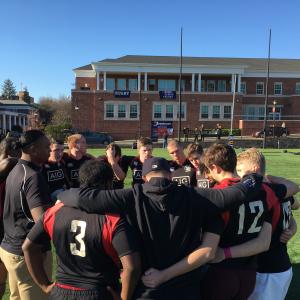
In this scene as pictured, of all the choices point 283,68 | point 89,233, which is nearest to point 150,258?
point 89,233

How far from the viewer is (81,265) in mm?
2539

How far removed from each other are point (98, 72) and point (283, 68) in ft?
91.3

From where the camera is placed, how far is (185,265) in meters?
2.50

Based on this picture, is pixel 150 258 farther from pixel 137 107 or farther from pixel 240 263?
pixel 137 107

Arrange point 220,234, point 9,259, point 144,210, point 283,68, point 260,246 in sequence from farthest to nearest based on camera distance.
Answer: point 283,68
point 9,259
point 260,246
point 220,234
point 144,210

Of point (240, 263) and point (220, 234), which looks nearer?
point (220, 234)

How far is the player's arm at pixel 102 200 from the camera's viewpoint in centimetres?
A: 238

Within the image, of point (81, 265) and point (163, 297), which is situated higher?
point (81, 265)

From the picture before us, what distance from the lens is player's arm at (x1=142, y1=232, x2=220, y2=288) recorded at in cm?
248

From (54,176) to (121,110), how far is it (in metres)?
47.7

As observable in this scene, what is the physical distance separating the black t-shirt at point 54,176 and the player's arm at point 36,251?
2.64 meters

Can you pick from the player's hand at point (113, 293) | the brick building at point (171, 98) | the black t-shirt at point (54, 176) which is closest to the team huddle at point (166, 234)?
the player's hand at point (113, 293)

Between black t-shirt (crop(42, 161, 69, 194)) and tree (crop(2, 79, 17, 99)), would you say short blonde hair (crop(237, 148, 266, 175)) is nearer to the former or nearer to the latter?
black t-shirt (crop(42, 161, 69, 194))

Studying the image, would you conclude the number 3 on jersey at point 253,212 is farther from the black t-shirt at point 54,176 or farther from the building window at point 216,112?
the building window at point 216,112
